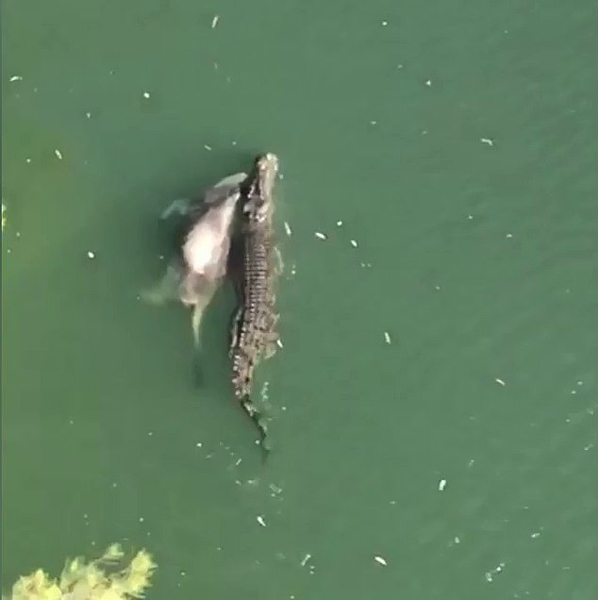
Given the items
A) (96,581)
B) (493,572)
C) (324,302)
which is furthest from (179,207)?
(493,572)

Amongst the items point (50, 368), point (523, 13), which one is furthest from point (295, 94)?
point (50, 368)

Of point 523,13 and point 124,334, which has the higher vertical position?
point 523,13

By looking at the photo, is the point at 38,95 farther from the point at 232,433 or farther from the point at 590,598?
the point at 590,598

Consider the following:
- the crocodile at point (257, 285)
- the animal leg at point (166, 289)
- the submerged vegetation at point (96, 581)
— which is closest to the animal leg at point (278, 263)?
the crocodile at point (257, 285)

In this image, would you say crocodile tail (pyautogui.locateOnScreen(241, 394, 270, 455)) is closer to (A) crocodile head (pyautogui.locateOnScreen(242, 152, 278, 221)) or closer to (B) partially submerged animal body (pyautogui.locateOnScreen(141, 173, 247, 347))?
(B) partially submerged animal body (pyautogui.locateOnScreen(141, 173, 247, 347))

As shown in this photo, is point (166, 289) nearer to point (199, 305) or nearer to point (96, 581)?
point (199, 305)

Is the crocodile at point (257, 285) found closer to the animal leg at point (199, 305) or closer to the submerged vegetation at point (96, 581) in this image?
the animal leg at point (199, 305)

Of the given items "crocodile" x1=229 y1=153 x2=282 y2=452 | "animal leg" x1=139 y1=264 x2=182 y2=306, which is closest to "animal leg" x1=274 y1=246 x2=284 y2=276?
"crocodile" x1=229 y1=153 x2=282 y2=452
